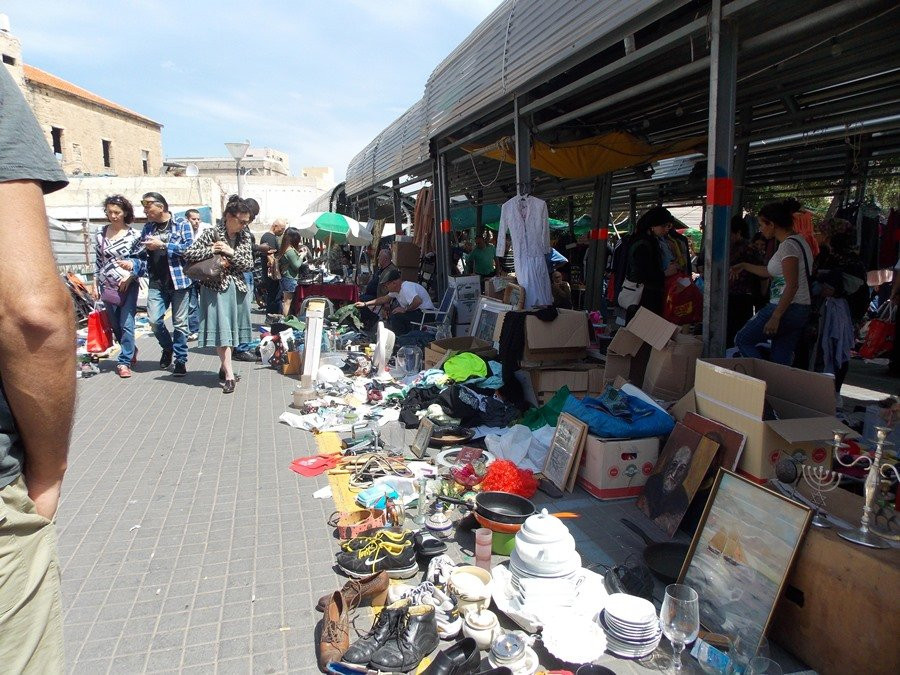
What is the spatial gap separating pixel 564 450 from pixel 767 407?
4.65 feet

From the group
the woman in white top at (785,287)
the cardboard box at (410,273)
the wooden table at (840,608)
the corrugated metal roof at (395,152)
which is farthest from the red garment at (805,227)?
the cardboard box at (410,273)

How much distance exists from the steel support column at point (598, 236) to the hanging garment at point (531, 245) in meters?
3.06

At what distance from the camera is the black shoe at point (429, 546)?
304cm

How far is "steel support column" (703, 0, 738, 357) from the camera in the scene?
152 inches

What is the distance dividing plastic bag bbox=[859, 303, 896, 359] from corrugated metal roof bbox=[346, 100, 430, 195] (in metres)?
7.69

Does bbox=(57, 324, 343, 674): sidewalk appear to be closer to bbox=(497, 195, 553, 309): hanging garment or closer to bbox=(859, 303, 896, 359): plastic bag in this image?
bbox=(497, 195, 553, 309): hanging garment

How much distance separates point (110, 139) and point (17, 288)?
5624cm

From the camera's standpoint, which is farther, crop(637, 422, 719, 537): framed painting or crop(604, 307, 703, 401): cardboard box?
crop(604, 307, 703, 401): cardboard box

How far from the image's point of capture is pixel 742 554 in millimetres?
2539

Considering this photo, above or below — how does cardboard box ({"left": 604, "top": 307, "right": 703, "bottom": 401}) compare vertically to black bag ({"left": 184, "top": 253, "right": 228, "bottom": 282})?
below

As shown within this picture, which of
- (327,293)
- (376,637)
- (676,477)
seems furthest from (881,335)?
(327,293)

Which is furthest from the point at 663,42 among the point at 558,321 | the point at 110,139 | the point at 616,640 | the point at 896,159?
the point at 110,139

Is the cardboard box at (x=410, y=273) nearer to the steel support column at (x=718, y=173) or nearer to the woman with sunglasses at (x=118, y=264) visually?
the woman with sunglasses at (x=118, y=264)

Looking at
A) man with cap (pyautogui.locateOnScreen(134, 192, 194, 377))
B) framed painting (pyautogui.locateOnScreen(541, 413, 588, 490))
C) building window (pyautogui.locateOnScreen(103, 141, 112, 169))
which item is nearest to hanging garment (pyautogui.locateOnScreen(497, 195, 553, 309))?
framed painting (pyautogui.locateOnScreen(541, 413, 588, 490))
